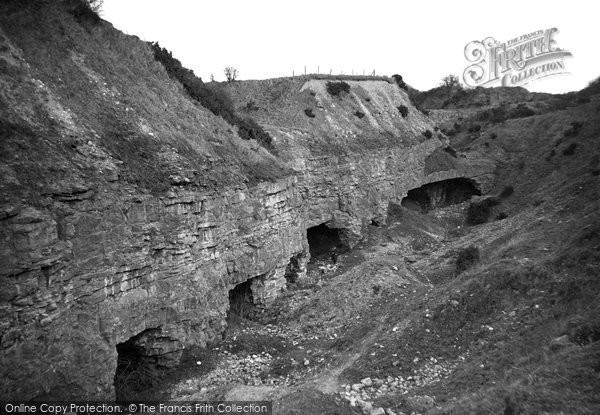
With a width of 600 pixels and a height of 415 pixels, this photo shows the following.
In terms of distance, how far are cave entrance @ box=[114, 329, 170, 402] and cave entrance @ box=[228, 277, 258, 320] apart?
18.8 ft

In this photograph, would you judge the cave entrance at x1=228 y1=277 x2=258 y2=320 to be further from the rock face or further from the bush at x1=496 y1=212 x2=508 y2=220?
the bush at x1=496 y1=212 x2=508 y2=220

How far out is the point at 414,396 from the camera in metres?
12.2

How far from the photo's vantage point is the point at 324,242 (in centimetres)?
3091

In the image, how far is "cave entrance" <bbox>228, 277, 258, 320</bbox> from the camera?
20734 mm

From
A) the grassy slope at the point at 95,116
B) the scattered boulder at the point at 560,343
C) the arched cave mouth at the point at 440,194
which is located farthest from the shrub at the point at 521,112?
the scattered boulder at the point at 560,343

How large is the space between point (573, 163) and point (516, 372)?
30.4m

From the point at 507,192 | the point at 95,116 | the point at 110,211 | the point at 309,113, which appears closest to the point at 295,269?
the point at 110,211

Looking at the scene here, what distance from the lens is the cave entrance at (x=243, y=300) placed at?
20.7m

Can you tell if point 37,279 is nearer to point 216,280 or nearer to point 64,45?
point 216,280

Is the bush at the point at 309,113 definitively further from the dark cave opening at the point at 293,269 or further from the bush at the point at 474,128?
the bush at the point at 474,128

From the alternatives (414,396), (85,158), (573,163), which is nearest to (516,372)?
(414,396)

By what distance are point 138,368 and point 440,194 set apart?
119 ft

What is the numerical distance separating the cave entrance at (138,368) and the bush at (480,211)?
28423 mm

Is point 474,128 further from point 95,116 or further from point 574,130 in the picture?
point 95,116
